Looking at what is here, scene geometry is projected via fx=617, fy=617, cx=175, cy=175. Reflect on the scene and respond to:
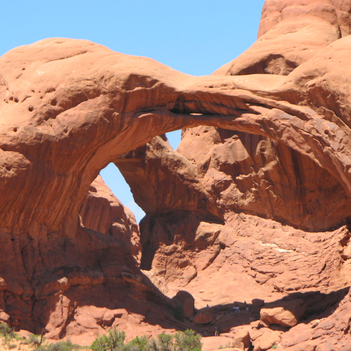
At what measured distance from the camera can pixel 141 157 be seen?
917 inches

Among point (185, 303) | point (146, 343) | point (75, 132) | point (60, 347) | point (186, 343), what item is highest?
point (75, 132)

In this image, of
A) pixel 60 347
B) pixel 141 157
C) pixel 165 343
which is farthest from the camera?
pixel 141 157

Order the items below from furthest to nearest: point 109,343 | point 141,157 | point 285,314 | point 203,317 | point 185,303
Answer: point 141,157
point 185,303
point 203,317
point 285,314
point 109,343

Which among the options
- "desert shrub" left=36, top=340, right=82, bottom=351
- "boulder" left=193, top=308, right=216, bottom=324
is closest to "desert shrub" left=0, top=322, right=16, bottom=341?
"desert shrub" left=36, top=340, right=82, bottom=351

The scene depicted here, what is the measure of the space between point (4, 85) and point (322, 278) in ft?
38.8

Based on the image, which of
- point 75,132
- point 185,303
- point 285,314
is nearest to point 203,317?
point 185,303

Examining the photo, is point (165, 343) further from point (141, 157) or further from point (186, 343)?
point (141, 157)

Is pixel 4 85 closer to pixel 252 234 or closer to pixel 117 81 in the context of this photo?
pixel 117 81

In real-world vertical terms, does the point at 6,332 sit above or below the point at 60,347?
above

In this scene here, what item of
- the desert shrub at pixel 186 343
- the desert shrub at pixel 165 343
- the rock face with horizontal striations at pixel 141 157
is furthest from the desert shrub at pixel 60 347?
the desert shrub at pixel 186 343

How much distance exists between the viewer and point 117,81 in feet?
56.1

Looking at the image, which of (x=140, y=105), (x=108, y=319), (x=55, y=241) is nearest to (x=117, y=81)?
(x=140, y=105)

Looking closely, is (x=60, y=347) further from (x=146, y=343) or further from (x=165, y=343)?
(x=165, y=343)

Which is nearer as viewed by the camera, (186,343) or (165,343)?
(165,343)
